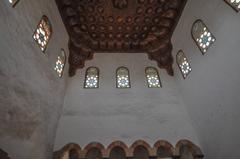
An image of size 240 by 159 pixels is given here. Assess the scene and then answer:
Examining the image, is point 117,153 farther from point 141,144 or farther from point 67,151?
point 67,151

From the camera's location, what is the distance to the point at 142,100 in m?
8.76

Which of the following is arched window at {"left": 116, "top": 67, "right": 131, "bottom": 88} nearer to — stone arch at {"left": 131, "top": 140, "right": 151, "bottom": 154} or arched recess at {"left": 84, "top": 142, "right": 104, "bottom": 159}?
stone arch at {"left": 131, "top": 140, "right": 151, "bottom": 154}

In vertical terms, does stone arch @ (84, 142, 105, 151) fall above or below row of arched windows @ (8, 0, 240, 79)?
below

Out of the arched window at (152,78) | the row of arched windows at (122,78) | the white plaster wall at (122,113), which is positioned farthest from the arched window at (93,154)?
the arched window at (152,78)

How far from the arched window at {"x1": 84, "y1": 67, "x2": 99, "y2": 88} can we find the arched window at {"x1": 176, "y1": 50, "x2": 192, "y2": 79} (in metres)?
3.84

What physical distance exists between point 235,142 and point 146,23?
243 inches

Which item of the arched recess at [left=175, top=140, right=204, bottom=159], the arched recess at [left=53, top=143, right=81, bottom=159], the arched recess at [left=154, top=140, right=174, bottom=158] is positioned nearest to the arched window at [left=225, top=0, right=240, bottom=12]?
the arched recess at [left=175, top=140, right=204, bottom=159]

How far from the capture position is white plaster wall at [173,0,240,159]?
586cm

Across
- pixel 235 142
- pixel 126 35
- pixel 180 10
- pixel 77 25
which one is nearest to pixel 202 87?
pixel 235 142

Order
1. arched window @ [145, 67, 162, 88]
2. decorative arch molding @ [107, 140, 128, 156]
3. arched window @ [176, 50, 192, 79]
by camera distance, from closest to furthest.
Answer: decorative arch molding @ [107, 140, 128, 156] < arched window @ [176, 50, 192, 79] < arched window @ [145, 67, 162, 88]

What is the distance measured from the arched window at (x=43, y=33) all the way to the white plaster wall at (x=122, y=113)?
102 inches

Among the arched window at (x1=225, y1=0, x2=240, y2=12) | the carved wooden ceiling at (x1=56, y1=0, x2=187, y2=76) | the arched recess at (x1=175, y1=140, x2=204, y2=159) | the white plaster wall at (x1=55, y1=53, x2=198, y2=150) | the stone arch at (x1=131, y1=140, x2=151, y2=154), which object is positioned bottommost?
the arched recess at (x1=175, y1=140, x2=204, y2=159)

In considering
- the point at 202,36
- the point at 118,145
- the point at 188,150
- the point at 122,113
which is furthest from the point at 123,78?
the point at 188,150

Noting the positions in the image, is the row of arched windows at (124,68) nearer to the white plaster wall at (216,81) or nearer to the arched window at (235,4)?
the arched window at (235,4)
